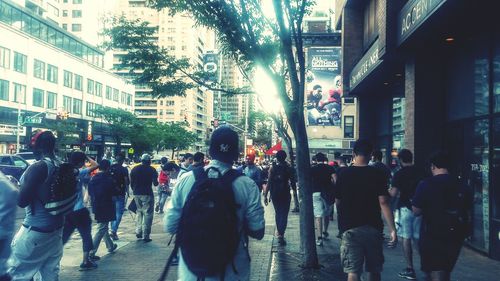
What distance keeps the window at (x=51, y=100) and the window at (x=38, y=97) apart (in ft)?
4.91

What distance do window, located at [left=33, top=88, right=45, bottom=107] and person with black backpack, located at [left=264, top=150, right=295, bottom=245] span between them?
49.2m

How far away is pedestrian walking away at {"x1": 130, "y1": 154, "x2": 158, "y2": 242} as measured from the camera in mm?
9852

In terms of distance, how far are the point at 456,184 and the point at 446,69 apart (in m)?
6.47

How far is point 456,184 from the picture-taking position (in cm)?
484

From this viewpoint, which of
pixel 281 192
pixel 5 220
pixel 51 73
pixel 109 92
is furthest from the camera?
pixel 109 92

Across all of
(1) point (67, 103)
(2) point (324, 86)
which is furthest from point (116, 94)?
(2) point (324, 86)

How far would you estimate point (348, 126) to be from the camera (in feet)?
146

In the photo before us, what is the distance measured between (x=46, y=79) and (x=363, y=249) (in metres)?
56.3

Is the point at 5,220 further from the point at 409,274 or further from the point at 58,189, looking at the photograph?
the point at 409,274

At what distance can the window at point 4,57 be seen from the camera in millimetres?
44606

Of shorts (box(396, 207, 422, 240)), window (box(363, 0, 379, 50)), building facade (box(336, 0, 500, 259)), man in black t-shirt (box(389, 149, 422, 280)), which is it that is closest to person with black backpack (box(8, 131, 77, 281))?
man in black t-shirt (box(389, 149, 422, 280))

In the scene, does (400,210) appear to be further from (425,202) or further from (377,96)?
(377,96)

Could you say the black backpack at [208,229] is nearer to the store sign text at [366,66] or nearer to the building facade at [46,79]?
the store sign text at [366,66]

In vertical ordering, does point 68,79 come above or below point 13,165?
above
